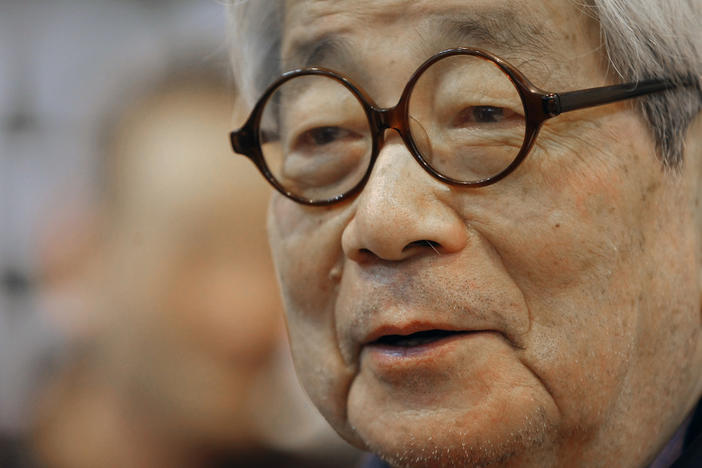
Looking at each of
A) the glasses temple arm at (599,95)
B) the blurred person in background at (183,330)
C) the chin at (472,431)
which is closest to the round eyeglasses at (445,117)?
the glasses temple arm at (599,95)

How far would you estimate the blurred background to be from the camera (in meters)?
2.68

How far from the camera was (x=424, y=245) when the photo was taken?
1202 millimetres

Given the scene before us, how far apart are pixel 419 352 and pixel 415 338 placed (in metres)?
0.04

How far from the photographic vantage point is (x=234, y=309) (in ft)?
9.16

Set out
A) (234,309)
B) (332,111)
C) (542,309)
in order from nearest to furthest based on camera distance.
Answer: (542,309)
(332,111)
(234,309)

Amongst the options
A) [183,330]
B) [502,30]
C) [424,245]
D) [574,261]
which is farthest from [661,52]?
[183,330]

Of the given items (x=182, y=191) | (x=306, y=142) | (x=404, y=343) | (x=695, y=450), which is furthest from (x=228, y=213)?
(x=695, y=450)

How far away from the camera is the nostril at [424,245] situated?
3.92 feet

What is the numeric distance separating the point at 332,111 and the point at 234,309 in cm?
155

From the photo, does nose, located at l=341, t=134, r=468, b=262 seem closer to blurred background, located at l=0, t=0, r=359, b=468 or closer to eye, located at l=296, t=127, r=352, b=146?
eye, located at l=296, t=127, r=352, b=146

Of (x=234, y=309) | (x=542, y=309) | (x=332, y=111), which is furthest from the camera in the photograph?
(x=234, y=309)

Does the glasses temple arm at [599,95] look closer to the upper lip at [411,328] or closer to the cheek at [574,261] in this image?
the cheek at [574,261]

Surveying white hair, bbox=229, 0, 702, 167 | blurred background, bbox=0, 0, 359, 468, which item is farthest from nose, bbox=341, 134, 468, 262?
blurred background, bbox=0, 0, 359, 468

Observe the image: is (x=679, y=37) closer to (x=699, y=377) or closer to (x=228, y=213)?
(x=699, y=377)
